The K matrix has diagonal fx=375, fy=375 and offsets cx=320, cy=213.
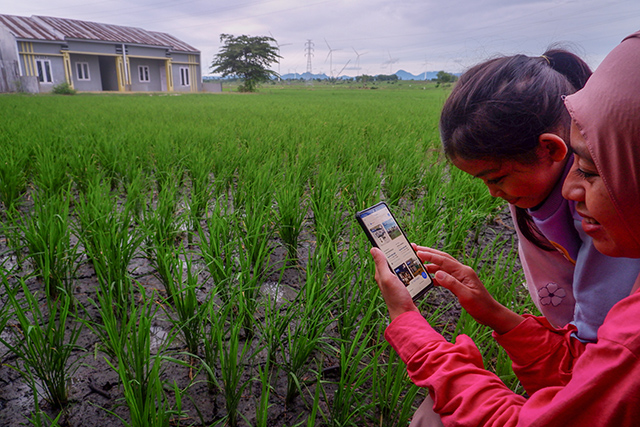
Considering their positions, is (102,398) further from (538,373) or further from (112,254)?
(538,373)

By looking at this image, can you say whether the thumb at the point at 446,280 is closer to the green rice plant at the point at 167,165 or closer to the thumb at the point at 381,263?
the thumb at the point at 381,263

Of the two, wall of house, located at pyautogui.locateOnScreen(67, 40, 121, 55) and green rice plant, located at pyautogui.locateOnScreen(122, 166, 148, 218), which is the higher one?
wall of house, located at pyautogui.locateOnScreen(67, 40, 121, 55)

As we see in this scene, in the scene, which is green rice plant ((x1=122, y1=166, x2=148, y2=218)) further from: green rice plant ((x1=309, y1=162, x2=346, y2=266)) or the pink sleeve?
the pink sleeve

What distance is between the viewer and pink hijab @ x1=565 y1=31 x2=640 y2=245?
48 cm

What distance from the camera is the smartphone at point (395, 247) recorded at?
42.3 inches

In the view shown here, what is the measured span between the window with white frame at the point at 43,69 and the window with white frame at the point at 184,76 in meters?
7.36

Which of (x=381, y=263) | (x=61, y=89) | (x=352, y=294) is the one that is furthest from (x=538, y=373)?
(x=61, y=89)

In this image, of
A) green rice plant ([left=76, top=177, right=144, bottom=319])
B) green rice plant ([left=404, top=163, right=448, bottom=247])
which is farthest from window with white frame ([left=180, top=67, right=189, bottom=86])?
green rice plant ([left=76, top=177, right=144, bottom=319])

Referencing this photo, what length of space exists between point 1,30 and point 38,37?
1915 mm

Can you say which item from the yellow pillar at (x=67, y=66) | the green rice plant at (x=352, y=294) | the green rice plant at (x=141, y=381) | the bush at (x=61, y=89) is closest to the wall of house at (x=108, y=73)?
the yellow pillar at (x=67, y=66)

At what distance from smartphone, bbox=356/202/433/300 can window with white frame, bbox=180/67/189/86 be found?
26.2 meters

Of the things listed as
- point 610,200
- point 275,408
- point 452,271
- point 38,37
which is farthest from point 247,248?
point 38,37

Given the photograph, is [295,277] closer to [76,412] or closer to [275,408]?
[275,408]

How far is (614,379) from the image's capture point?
456mm
